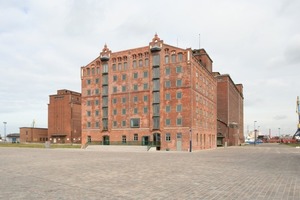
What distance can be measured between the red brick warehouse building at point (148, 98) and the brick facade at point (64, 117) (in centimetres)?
3709

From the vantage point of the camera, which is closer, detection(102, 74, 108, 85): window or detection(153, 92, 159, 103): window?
detection(153, 92, 159, 103): window

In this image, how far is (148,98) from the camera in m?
61.3

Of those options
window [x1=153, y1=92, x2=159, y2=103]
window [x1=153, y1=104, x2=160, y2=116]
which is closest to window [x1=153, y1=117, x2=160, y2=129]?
window [x1=153, y1=104, x2=160, y2=116]

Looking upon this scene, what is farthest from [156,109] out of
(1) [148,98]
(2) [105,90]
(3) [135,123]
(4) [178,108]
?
(2) [105,90]

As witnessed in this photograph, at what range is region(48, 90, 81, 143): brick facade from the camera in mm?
105000

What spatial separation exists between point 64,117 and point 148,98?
180 ft

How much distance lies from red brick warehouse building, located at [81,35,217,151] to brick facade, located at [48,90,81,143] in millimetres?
37093

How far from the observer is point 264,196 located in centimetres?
1157

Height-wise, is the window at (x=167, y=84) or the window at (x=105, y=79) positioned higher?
the window at (x=105, y=79)

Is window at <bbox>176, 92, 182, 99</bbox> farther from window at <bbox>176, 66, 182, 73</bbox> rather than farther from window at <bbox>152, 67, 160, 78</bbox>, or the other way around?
window at <bbox>152, 67, 160, 78</bbox>

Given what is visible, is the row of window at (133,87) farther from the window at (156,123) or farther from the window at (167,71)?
the window at (156,123)

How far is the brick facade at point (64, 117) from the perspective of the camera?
Answer: 105000 mm

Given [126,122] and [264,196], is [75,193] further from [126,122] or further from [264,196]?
[126,122]

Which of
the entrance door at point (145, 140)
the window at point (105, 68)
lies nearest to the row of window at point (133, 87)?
the window at point (105, 68)
